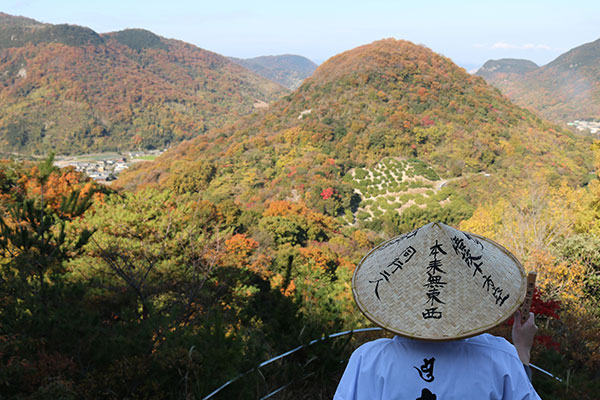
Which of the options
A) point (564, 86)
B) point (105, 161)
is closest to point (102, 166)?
point (105, 161)

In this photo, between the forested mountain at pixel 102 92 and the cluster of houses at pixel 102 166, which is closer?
the cluster of houses at pixel 102 166

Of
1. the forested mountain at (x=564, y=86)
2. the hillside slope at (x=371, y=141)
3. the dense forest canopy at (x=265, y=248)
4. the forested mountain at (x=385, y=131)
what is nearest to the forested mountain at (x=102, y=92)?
the hillside slope at (x=371, y=141)

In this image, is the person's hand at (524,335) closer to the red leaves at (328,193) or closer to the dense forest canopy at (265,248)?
the dense forest canopy at (265,248)

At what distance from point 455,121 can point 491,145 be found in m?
5.85

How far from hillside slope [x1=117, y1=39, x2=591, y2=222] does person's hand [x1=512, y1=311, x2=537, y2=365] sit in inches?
999

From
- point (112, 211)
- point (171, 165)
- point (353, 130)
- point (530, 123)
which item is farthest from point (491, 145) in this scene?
point (112, 211)

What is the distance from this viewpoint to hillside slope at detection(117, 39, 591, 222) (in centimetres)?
3067

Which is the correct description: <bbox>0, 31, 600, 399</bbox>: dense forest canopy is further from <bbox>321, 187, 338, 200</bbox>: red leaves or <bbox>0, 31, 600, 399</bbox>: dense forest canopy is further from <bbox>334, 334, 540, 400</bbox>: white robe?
<bbox>334, 334, 540, 400</bbox>: white robe

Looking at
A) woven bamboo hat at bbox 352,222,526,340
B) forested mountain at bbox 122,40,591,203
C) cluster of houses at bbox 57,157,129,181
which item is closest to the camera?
woven bamboo hat at bbox 352,222,526,340

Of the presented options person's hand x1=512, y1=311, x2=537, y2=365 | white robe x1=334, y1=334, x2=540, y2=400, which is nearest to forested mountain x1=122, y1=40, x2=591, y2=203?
person's hand x1=512, y1=311, x2=537, y2=365

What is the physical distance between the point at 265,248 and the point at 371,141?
25.1 meters

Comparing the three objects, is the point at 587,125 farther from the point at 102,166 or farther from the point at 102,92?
the point at 102,92

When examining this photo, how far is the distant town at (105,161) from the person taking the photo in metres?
52.4

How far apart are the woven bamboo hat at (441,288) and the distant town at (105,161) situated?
51.6 metres
